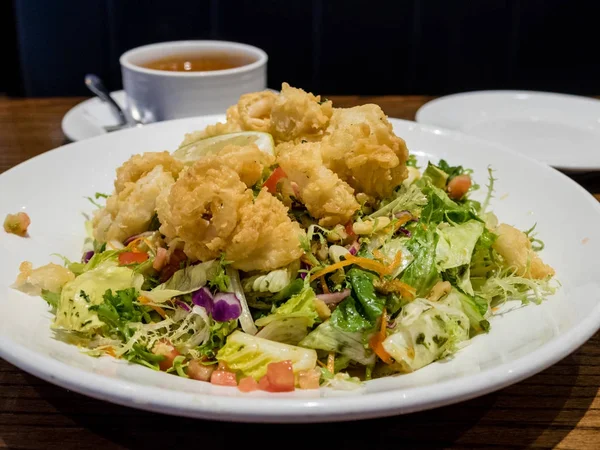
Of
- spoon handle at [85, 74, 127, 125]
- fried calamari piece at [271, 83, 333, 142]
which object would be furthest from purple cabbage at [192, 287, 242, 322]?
spoon handle at [85, 74, 127, 125]

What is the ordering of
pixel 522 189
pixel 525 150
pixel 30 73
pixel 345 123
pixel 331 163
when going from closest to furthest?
pixel 331 163, pixel 345 123, pixel 522 189, pixel 525 150, pixel 30 73

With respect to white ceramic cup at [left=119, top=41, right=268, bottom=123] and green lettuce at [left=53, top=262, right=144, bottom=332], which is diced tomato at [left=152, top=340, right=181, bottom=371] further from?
white ceramic cup at [left=119, top=41, right=268, bottom=123]

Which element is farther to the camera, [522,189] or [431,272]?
[522,189]

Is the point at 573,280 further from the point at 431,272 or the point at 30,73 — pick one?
the point at 30,73

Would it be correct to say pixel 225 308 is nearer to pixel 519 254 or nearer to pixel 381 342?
pixel 381 342

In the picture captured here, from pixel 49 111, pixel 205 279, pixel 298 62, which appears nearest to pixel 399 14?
pixel 298 62

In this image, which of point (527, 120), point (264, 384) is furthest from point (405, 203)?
point (527, 120)
